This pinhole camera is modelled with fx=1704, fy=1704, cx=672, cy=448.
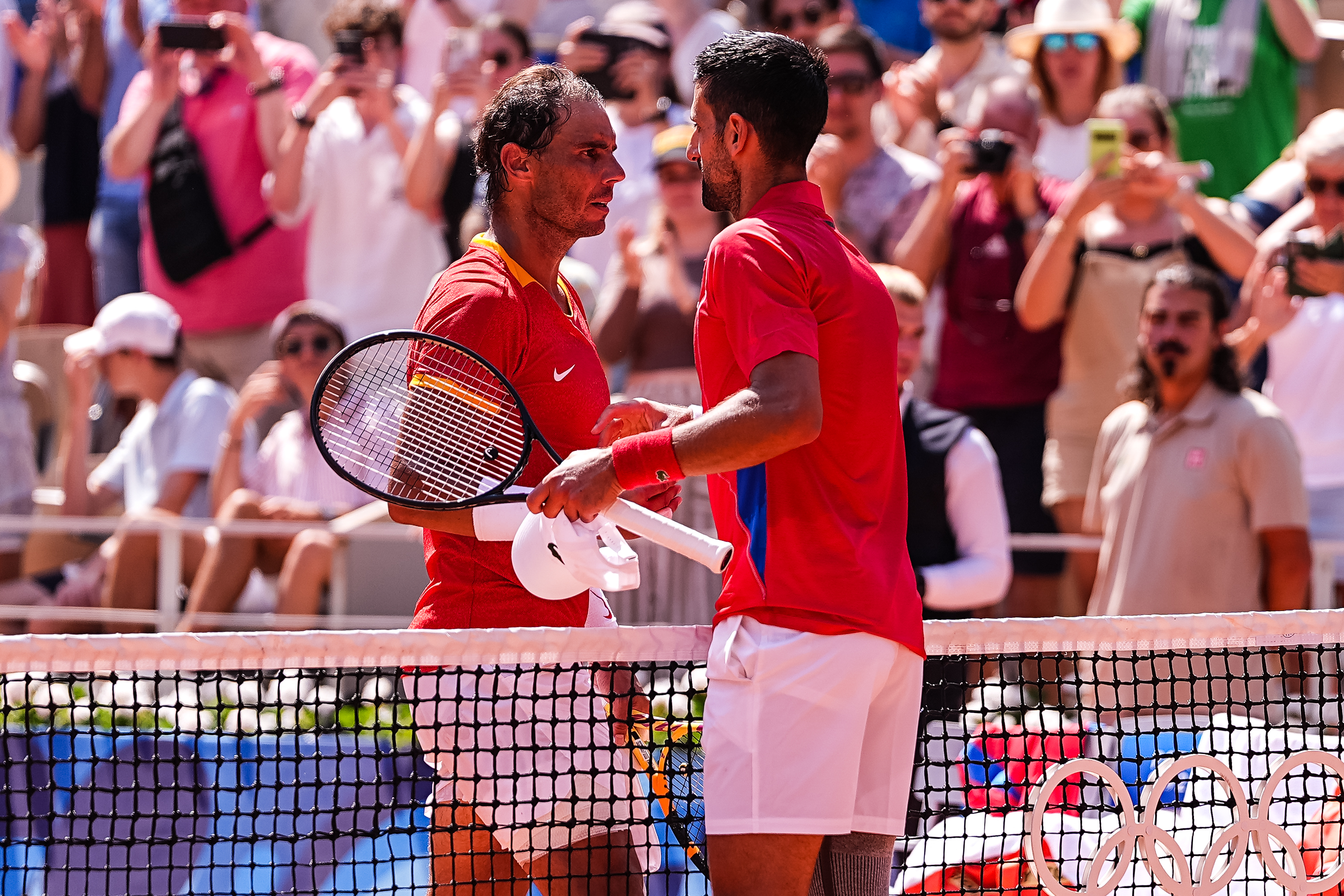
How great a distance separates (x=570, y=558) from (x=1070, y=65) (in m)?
5.36

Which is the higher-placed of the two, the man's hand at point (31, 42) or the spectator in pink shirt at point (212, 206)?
the man's hand at point (31, 42)

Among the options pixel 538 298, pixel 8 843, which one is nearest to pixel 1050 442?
pixel 538 298

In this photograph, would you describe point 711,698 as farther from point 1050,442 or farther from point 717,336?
point 1050,442

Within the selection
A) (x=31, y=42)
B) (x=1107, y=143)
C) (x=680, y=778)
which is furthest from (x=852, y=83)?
(x=31, y=42)

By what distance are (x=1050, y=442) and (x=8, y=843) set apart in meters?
4.52

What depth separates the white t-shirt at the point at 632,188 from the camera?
312 inches

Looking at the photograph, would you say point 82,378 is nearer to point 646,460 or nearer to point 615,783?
point 615,783

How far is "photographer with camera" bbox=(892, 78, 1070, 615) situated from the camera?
22.4 feet

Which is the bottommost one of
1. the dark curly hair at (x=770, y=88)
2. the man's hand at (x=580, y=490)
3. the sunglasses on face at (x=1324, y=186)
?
the man's hand at (x=580, y=490)

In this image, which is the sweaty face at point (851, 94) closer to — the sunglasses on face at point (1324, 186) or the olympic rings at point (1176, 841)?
the sunglasses on face at point (1324, 186)

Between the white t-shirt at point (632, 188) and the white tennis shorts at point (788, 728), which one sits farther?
the white t-shirt at point (632, 188)

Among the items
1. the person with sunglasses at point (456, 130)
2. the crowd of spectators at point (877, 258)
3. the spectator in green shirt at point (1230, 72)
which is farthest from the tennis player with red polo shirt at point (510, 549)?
the spectator in green shirt at point (1230, 72)

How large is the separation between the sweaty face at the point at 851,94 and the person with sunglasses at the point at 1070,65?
79 centimetres

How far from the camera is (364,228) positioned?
27.3 ft
